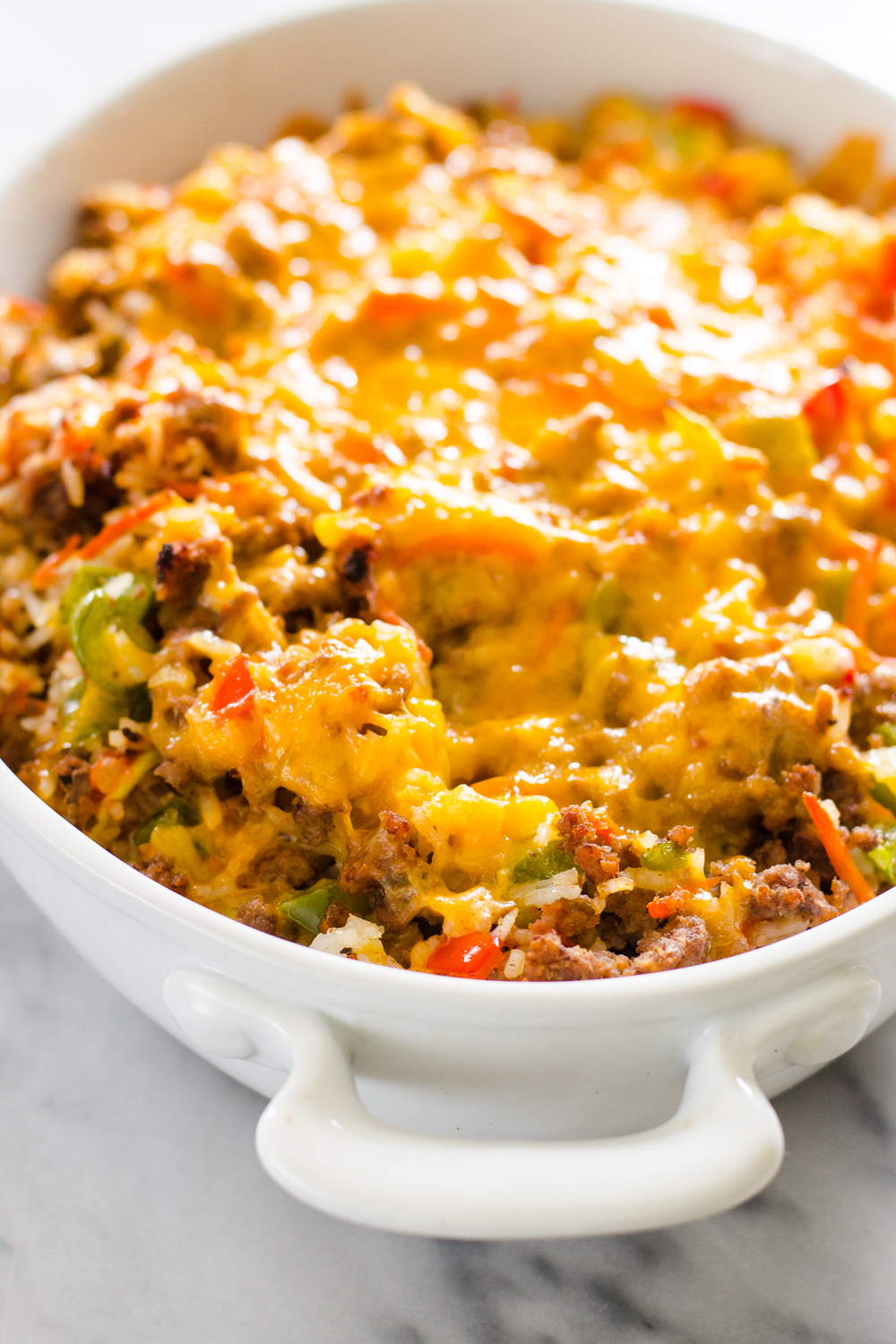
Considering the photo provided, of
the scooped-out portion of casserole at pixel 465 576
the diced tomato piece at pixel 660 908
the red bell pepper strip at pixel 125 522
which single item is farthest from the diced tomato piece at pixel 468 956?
the red bell pepper strip at pixel 125 522

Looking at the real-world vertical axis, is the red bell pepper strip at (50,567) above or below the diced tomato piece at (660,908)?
below

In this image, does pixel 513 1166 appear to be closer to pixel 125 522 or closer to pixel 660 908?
pixel 660 908

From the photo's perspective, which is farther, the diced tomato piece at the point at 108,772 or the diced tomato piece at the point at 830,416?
the diced tomato piece at the point at 830,416

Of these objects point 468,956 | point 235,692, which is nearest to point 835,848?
point 468,956

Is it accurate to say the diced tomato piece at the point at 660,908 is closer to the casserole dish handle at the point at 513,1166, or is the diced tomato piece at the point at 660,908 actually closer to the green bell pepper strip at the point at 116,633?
the casserole dish handle at the point at 513,1166

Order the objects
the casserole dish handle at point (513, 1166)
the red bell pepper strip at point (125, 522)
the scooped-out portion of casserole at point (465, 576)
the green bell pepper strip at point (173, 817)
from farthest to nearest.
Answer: the red bell pepper strip at point (125, 522) → the green bell pepper strip at point (173, 817) → the scooped-out portion of casserole at point (465, 576) → the casserole dish handle at point (513, 1166)

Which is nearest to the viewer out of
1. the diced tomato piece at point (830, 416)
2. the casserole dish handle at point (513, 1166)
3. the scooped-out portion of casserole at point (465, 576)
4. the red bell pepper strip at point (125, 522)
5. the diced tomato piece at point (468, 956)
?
the casserole dish handle at point (513, 1166)
